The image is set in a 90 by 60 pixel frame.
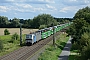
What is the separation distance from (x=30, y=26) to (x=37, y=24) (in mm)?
5455

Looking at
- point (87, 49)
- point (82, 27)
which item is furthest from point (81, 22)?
point (87, 49)

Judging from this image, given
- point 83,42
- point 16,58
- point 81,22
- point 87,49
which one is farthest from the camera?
point 81,22

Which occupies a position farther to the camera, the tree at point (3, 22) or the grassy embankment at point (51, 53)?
the tree at point (3, 22)

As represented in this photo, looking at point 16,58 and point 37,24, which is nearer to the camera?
point 16,58

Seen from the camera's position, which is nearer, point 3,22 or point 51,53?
point 51,53

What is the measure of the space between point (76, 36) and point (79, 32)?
44.7 inches

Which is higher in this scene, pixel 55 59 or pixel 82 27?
pixel 82 27

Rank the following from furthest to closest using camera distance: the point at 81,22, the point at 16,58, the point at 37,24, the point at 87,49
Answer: the point at 37,24
the point at 81,22
the point at 16,58
the point at 87,49

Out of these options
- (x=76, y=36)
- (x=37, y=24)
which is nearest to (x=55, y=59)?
(x=76, y=36)

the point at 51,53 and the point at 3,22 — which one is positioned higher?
the point at 3,22

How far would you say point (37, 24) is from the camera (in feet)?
572

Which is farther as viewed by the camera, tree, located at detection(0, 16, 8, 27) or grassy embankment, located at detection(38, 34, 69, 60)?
tree, located at detection(0, 16, 8, 27)

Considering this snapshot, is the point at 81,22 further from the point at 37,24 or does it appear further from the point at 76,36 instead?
the point at 37,24

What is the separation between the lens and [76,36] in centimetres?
5334
